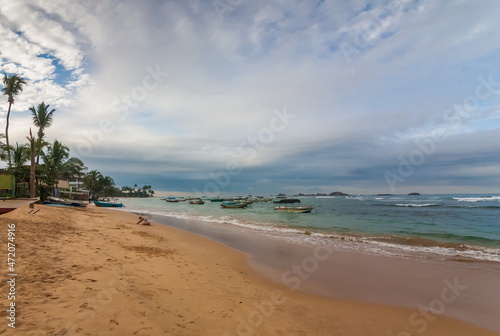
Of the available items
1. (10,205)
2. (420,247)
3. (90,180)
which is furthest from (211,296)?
(90,180)

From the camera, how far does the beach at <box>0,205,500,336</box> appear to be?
175 inches

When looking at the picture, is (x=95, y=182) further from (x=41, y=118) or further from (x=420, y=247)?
(x=420, y=247)

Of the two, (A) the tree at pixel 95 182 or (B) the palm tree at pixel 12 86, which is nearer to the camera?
(B) the palm tree at pixel 12 86

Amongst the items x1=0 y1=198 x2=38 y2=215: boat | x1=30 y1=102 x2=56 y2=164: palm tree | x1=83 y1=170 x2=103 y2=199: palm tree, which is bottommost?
x1=0 y1=198 x2=38 y2=215: boat

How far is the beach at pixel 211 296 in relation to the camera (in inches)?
175

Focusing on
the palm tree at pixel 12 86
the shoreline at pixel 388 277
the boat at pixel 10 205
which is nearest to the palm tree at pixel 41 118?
the palm tree at pixel 12 86

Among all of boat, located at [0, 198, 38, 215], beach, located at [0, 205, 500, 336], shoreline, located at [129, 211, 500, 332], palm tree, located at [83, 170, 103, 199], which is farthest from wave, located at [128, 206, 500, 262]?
palm tree, located at [83, 170, 103, 199]

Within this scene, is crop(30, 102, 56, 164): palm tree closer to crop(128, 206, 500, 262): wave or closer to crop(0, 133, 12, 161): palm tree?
crop(0, 133, 12, 161): palm tree

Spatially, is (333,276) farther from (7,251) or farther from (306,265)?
(7,251)

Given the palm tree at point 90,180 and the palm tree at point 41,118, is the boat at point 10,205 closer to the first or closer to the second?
the palm tree at point 41,118

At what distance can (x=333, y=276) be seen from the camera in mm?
9188

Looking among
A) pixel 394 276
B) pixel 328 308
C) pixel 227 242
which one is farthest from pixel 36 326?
pixel 227 242

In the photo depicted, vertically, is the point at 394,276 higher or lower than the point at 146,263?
lower

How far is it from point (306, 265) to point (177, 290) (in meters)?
6.07
